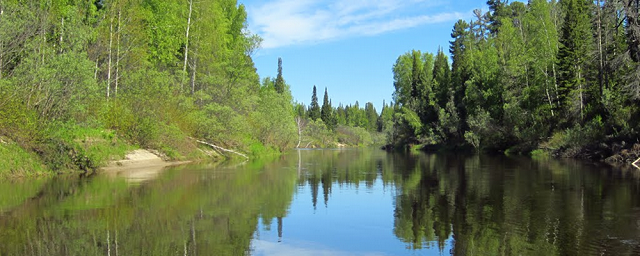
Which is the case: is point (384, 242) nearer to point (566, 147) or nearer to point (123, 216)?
point (123, 216)

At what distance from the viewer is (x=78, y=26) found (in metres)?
28.5

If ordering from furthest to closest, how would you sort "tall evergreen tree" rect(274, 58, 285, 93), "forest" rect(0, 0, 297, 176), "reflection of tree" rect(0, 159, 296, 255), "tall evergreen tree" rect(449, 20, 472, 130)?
"tall evergreen tree" rect(274, 58, 285, 93) < "tall evergreen tree" rect(449, 20, 472, 130) < "forest" rect(0, 0, 297, 176) < "reflection of tree" rect(0, 159, 296, 255)

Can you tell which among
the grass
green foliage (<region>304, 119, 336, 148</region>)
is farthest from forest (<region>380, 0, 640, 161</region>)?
green foliage (<region>304, 119, 336, 148</region>)

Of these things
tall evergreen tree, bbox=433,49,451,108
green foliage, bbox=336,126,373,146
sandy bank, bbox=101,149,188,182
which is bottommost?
sandy bank, bbox=101,149,188,182

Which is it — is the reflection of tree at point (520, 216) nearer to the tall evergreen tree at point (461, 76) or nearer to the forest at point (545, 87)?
the forest at point (545, 87)

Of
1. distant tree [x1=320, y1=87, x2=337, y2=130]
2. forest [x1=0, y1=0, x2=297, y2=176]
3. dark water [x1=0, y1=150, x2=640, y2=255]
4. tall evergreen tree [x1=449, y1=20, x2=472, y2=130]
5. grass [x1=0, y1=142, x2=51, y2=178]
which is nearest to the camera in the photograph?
dark water [x1=0, y1=150, x2=640, y2=255]

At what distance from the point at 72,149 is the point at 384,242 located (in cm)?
2011

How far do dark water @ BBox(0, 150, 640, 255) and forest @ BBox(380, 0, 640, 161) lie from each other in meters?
19.4

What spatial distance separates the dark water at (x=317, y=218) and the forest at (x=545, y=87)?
19.4 metres

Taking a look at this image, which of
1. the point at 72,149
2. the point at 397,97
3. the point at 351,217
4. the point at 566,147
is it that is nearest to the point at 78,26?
the point at 72,149

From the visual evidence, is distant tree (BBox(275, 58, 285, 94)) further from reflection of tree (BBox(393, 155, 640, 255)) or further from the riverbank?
reflection of tree (BBox(393, 155, 640, 255))

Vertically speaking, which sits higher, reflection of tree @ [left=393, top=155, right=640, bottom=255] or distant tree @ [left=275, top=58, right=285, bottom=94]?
distant tree @ [left=275, top=58, right=285, bottom=94]

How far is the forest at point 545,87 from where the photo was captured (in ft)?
121

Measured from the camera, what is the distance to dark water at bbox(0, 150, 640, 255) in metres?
9.39
